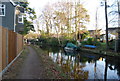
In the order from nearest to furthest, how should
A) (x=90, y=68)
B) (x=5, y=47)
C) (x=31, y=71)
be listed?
(x=5, y=47)
(x=31, y=71)
(x=90, y=68)

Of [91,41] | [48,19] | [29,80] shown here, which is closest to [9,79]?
[29,80]

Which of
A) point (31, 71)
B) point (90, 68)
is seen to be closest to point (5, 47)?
point (31, 71)

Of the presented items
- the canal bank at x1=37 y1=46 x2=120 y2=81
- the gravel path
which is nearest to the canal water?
the canal bank at x1=37 y1=46 x2=120 y2=81

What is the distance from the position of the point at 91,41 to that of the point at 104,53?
7.99m

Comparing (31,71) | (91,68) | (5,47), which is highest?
(5,47)

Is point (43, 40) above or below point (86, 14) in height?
below

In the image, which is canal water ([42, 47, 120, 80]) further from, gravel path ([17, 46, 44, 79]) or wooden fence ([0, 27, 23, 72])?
wooden fence ([0, 27, 23, 72])

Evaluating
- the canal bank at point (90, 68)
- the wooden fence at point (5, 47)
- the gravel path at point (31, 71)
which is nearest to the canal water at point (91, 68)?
the canal bank at point (90, 68)

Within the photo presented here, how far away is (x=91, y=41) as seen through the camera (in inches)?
976

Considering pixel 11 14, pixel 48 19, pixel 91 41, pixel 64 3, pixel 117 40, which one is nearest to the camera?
pixel 11 14

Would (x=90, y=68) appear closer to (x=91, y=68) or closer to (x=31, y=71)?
(x=91, y=68)

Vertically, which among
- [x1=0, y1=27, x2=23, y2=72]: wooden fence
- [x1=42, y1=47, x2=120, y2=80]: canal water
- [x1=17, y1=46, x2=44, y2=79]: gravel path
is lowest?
[x1=42, y1=47, x2=120, y2=80]: canal water

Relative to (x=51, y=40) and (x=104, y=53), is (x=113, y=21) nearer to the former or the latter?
(x=104, y=53)

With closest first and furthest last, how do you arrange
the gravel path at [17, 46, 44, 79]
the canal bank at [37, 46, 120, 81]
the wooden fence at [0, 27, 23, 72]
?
the wooden fence at [0, 27, 23, 72] < the gravel path at [17, 46, 44, 79] < the canal bank at [37, 46, 120, 81]
